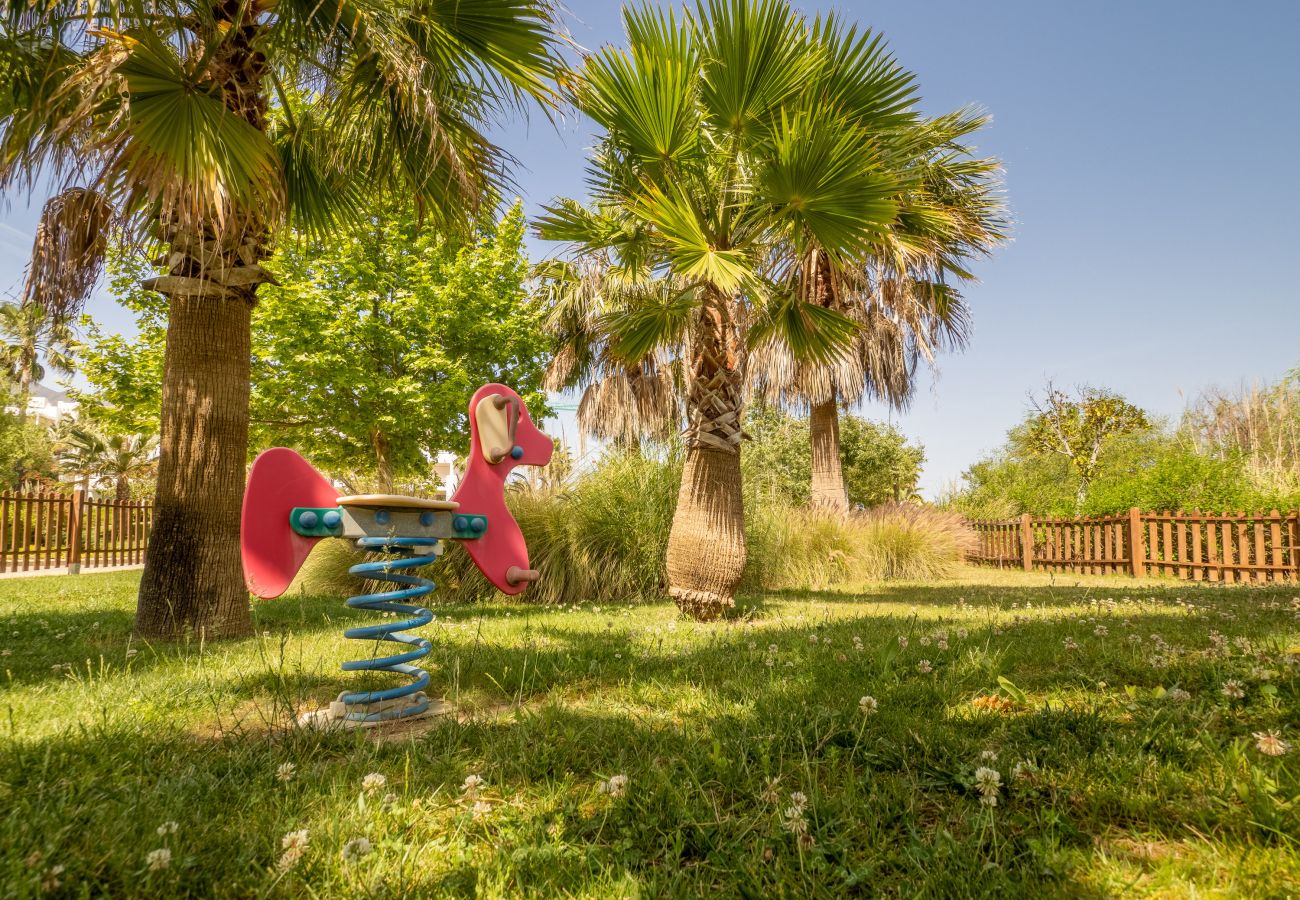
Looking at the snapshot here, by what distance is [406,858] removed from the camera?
154 centimetres

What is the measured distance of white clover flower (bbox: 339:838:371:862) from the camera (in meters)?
1.50

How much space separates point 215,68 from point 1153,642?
23.8 ft

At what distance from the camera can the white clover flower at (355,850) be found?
A: 1505 millimetres

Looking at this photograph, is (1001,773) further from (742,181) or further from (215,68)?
(215,68)

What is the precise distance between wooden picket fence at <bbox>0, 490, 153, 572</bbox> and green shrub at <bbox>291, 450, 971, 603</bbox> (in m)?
8.06

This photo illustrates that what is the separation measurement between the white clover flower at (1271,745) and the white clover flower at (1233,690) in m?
0.51

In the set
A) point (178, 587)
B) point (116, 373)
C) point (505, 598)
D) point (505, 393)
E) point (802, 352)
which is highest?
point (116, 373)

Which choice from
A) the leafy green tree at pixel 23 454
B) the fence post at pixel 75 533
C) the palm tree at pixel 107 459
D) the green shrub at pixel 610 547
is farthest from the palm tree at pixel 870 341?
the palm tree at pixel 107 459

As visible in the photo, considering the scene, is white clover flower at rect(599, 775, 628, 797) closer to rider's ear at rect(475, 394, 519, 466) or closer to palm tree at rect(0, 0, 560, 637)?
rider's ear at rect(475, 394, 519, 466)

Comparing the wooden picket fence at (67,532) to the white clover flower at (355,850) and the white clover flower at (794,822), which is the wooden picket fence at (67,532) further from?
the white clover flower at (794,822)

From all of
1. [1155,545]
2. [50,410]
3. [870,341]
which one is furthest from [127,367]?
[50,410]

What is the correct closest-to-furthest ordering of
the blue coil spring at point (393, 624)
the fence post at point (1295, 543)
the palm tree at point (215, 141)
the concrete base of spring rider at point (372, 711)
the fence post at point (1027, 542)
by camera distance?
1. the concrete base of spring rider at point (372, 711)
2. the blue coil spring at point (393, 624)
3. the palm tree at point (215, 141)
4. the fence post at point (1295, 543)
5. the fence post at point (1027, 542)

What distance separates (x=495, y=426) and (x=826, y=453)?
11763 mm

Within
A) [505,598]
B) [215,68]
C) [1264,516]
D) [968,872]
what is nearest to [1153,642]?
[968,872]
